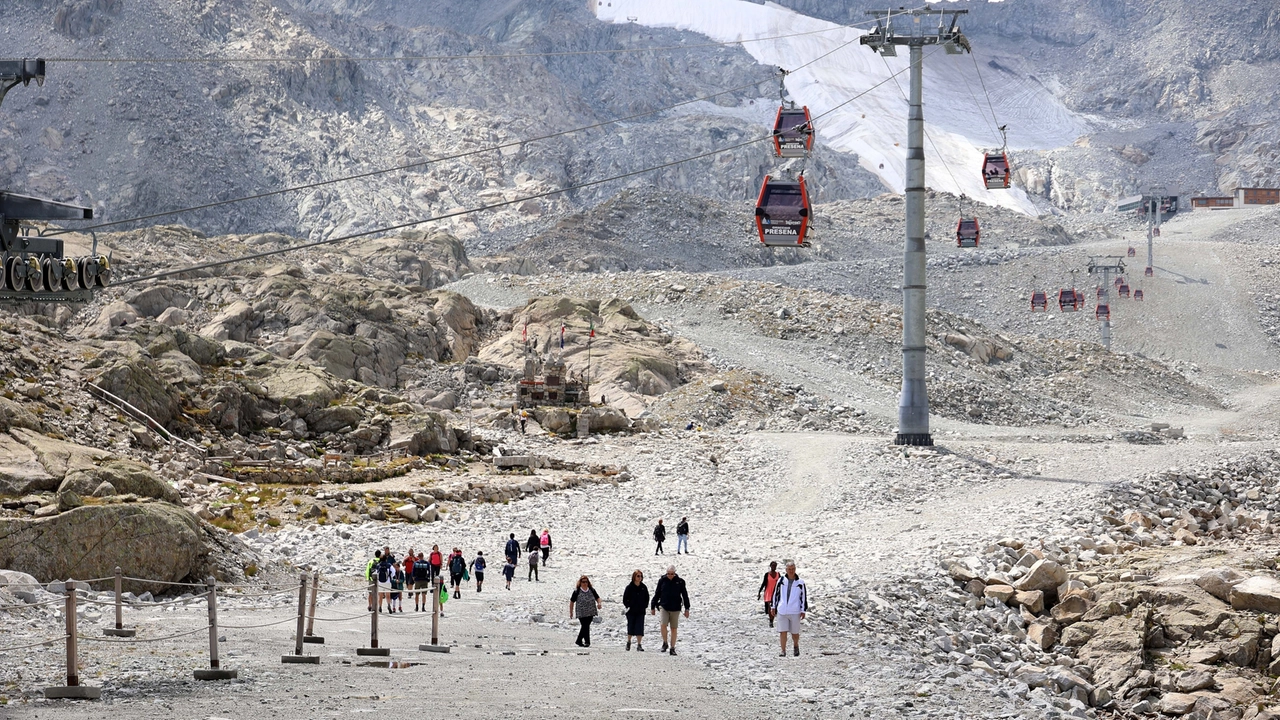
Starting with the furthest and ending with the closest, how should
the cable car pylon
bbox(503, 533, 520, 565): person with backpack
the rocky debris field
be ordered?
1. the rocky debris field
2. the cable car pylon
3. bbox(503, 533, 520, 565): person with backpack

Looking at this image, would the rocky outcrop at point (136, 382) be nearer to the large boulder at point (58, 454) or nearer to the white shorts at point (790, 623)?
the large boulder at point (58, 454)

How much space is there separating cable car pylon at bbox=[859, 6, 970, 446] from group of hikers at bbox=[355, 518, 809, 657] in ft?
50.1

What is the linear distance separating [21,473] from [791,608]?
1572 cm

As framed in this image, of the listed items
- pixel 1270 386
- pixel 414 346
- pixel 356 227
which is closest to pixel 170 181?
pixel 356 227

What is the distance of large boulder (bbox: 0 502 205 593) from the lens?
18.3m

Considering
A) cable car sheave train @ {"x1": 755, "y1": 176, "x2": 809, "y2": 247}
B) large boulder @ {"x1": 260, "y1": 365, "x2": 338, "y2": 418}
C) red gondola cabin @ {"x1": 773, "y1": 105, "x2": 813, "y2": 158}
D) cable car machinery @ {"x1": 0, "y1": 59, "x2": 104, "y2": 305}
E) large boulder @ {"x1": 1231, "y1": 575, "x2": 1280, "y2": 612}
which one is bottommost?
large boulder @ {"x1": 1231, "y1": 575, "x2": 1280, "y2": 612}

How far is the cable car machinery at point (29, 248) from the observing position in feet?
53.6

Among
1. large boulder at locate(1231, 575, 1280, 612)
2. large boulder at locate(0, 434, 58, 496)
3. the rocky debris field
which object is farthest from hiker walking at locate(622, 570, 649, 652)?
the rocky debris field

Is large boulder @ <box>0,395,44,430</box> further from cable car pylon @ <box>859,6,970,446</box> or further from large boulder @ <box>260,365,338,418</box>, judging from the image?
cable car pylon @ <box>859,6,970,446</box>

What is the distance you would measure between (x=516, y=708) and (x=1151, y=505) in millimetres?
20365

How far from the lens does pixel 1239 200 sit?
438 ft

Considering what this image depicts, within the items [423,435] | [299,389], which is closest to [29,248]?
[423,435]

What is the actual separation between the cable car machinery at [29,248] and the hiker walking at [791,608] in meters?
9.88

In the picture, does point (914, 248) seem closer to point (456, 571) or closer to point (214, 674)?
point (456, 571)
